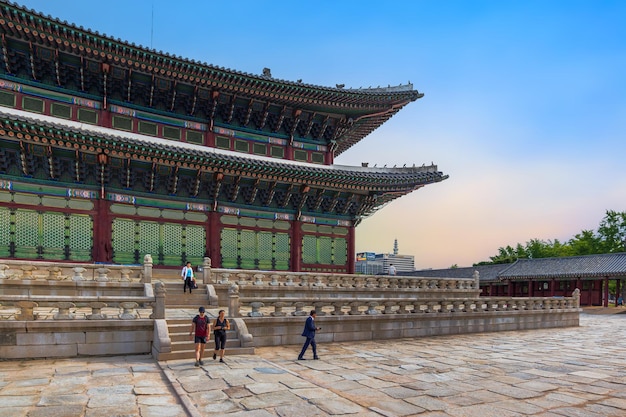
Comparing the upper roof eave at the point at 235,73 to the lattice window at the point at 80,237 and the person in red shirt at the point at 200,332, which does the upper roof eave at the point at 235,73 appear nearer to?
the lattice window at the point at 80,237

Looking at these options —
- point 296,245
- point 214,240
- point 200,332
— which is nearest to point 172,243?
point 214,240

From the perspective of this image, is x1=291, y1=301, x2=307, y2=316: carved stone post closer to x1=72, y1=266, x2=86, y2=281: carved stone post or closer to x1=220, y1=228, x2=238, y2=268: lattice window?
x1=72, y1=266, x2=86, y2=281: carved stone post

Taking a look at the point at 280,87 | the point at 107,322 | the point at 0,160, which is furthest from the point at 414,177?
the point at 0,160

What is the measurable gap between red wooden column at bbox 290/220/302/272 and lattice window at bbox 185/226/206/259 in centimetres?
505

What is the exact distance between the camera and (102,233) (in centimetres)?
2006

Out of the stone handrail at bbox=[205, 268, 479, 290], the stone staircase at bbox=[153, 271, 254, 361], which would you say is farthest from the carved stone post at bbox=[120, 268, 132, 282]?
the stone handrail at bbox=[205, 268, 479, 290]

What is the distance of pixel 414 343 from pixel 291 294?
5.97m

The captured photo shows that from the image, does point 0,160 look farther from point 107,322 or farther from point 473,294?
point 473,294

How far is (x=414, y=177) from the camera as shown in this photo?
25.1m

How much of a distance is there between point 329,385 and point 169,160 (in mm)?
13946

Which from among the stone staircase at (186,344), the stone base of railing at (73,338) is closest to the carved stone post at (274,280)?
the stone staircase at (186,344)

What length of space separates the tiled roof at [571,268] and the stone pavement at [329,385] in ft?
89.9

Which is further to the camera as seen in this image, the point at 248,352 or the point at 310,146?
the point at 310,146

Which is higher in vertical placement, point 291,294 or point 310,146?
point 310,146
